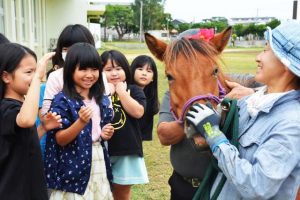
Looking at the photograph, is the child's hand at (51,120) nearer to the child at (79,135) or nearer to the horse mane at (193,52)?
the child at (79,135)

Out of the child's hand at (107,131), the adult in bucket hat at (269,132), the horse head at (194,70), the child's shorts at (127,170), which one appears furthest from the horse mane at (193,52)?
the child's shorts at (127,170)

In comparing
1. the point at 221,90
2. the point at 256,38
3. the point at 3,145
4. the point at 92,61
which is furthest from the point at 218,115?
the point at 256,38

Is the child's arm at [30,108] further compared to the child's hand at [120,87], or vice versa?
the child's hand at [120,87]

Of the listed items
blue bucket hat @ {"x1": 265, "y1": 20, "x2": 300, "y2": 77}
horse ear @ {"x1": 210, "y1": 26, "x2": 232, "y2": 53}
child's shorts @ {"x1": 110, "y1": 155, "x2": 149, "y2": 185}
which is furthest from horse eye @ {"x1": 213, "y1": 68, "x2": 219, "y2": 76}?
child's shorts @ {"x1": 110, "y1": 155, "x2": 149, "y2": 185}

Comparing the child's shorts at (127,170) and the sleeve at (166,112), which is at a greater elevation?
the sleeve at (166,112)

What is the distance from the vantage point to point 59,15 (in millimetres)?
16766

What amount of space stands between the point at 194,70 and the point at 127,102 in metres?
0.96

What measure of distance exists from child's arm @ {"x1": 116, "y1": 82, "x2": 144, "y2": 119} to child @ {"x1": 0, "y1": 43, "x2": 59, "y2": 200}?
0.78 metres

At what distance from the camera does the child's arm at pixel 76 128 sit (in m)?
2.16

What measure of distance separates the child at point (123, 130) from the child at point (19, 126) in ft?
2.60

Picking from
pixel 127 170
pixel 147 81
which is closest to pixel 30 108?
pixel 127 170

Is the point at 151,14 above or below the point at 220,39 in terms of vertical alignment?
above

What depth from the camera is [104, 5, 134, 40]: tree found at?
8544 centimetres

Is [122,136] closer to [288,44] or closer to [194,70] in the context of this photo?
[194,70]
